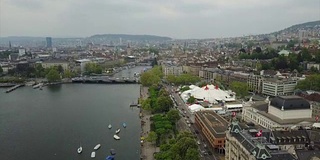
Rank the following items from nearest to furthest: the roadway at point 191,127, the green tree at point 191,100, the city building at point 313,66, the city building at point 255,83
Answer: the roadway at point 191,127 → the green tree at point 191,100 → the city building at point 255,83 → the city building at point 313,66

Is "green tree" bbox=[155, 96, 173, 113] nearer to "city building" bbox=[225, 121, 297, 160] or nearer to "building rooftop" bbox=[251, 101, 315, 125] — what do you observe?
"building rooftop" bbox=[251, 101, 315, 125]

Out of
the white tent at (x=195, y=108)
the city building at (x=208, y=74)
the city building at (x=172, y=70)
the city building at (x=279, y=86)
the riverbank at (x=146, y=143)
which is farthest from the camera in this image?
the city building at (x=172, y=70)

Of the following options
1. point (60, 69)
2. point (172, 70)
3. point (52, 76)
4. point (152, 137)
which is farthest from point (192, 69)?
point (152, 137)

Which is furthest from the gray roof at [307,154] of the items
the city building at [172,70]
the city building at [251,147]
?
the city building at [172,70]

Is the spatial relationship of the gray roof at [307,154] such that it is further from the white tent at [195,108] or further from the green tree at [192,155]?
the white tent at [195,108]

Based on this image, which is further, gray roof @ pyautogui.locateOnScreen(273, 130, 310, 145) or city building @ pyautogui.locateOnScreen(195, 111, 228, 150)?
city building @ pyautogui.locateOnScreen(195, 111, 228, 150)

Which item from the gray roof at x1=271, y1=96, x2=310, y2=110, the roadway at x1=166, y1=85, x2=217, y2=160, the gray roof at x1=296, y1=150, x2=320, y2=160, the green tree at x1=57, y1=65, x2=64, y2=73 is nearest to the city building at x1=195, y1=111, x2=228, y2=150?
the roadway at x1=166, y1=85, x2=217, y2=160
